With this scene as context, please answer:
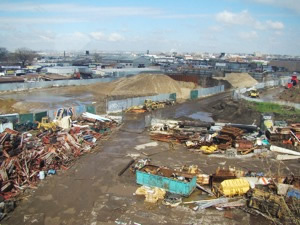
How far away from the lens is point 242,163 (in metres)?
20.0

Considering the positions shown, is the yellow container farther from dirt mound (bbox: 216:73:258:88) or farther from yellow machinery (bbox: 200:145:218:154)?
dirt mound (bbox: 216:73:258:88)

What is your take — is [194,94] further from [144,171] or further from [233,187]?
[233,187]

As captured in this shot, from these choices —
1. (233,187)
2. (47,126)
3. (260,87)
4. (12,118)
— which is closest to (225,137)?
(233,187)

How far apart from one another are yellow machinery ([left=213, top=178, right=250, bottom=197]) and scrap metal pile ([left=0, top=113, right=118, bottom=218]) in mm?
9795

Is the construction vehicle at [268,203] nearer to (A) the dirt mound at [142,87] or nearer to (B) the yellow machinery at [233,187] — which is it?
(B) the yellow machinery at [233,187]

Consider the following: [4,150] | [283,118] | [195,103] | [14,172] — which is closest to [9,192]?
[14,172]

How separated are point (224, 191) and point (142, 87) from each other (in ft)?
128

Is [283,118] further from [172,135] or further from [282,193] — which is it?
[282,193]

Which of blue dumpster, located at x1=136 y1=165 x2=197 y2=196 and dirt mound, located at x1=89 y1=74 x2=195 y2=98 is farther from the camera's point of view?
dirt mound, located at x1=89 y1=74 x2=195 y2=98

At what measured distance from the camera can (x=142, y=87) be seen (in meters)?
52.4

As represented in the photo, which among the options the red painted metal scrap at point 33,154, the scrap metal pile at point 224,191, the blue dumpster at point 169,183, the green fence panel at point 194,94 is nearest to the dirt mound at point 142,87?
the green fence panel at point 194,94

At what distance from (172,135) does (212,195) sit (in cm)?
1062

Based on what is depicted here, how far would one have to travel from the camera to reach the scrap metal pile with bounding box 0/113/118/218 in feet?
53.3

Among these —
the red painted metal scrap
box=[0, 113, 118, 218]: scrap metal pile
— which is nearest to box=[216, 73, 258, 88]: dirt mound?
box=[0, 113, 118, 218]: scrap metal pile
